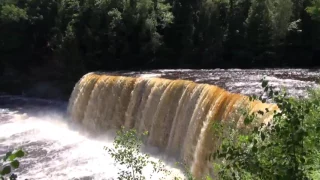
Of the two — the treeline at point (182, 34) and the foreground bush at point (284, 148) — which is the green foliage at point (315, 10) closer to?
the treeline at point (182, 34)

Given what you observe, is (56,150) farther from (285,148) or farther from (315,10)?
(315,10)

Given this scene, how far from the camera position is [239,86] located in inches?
564

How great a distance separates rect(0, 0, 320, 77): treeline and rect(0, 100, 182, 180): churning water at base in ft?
18.6

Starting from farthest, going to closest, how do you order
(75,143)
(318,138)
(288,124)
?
(75,143) < (318,138) < (288,124)

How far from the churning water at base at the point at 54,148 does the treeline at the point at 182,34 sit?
18.6 ft

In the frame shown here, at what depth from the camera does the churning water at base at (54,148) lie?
13.5m

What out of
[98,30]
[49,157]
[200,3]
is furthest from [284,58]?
[49,157]

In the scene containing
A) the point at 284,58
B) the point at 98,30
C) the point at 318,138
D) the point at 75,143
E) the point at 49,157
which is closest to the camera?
the point at 318,138

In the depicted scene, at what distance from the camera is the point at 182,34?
27672mm

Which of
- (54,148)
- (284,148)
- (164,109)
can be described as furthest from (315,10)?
(284,148)

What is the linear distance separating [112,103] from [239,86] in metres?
6.10

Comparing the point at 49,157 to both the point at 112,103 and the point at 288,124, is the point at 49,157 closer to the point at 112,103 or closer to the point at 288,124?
the point at 112,103

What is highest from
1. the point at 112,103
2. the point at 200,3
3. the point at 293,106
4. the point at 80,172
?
the point at 200,3

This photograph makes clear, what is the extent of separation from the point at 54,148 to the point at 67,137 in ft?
6.45
